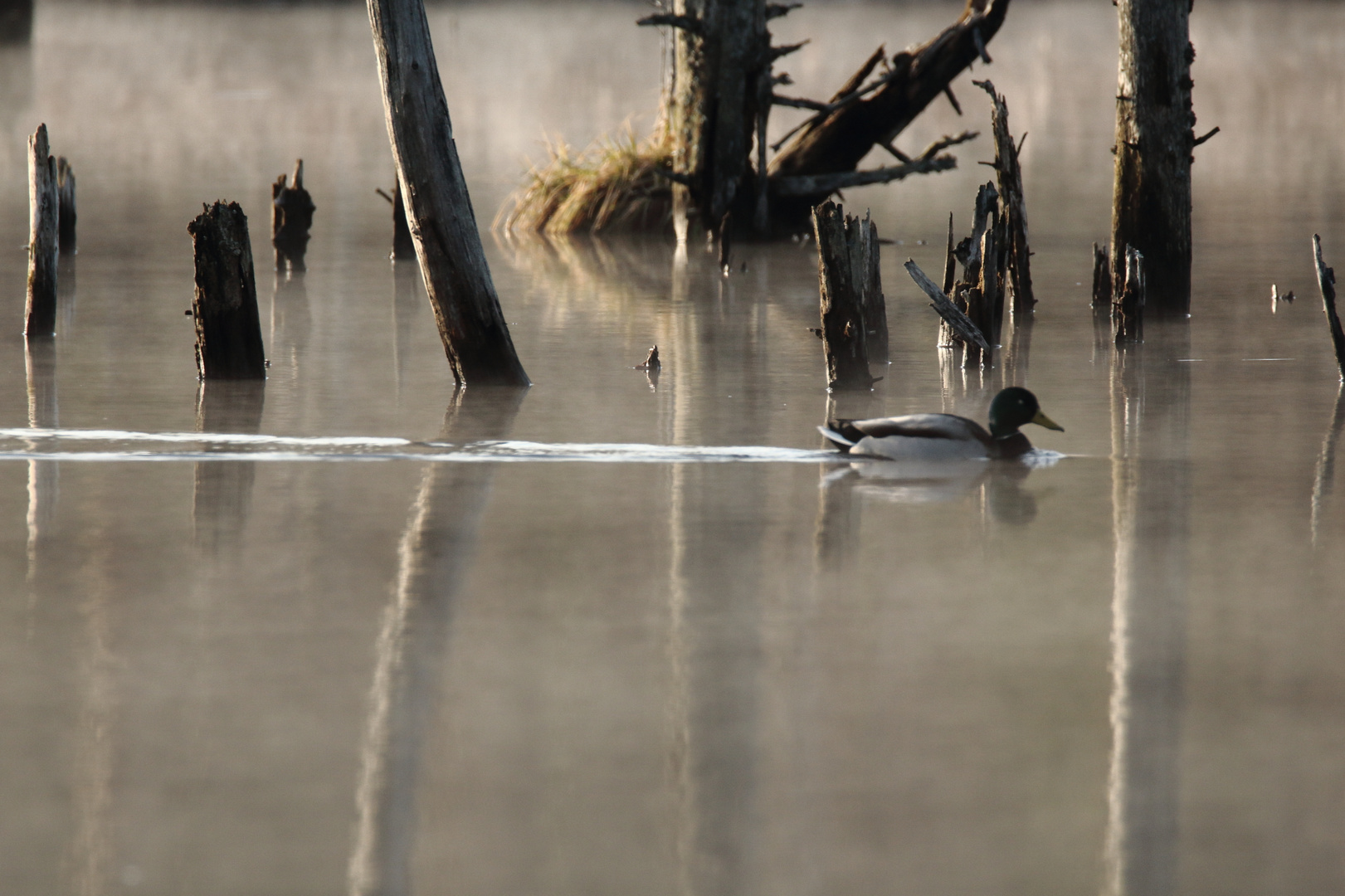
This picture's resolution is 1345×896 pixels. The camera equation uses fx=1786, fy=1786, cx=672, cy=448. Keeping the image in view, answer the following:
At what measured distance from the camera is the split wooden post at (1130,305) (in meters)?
11.2

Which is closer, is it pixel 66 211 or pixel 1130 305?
pixel 1130 305

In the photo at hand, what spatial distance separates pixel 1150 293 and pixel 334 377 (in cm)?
549

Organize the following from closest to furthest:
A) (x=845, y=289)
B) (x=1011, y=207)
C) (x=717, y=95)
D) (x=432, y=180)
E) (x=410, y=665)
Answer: (x=410, y=665)
(x=432, y=180)
(x=845, y=289)
(x=1011, y=207)
(x=717, y=95)

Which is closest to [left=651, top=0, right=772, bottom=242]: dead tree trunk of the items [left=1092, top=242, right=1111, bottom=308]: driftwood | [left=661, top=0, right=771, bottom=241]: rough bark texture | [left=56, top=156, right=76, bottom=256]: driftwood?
[left=661, top=0, right=771, bottom=241]: rough bark texture

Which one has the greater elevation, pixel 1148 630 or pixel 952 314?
pixel 952 314

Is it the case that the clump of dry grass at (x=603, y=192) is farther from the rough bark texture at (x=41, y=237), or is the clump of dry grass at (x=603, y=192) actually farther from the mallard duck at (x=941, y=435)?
the mallard duck at (x=941, y=435)

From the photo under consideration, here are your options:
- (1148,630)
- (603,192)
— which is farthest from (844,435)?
(603,192)

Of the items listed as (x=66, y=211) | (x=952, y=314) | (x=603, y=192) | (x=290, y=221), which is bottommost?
(x=952, y=314)

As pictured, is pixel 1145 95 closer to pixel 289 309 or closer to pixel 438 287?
pixel 438 287

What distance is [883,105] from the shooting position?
1664 cm

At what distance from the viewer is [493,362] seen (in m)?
9.94

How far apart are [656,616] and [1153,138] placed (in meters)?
6.89

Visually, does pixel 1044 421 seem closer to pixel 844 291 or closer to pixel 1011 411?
pixel 1011 411

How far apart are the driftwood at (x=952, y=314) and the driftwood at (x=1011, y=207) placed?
3.71 feet
